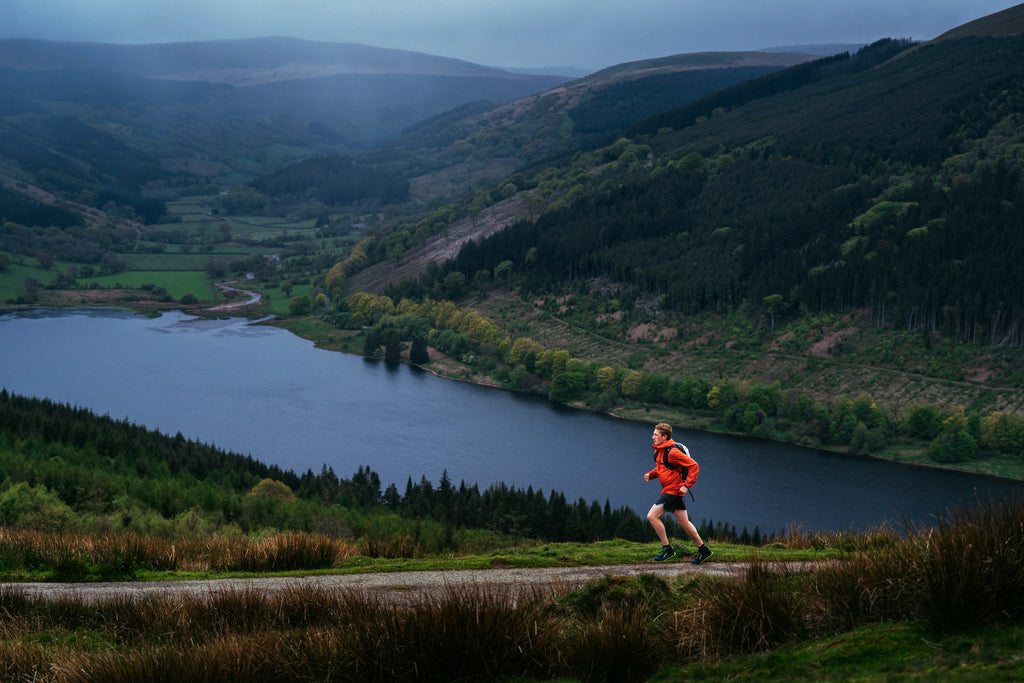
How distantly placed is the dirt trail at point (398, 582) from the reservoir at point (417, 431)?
33.5m

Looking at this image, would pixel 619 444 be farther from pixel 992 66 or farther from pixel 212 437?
pixel 992 66

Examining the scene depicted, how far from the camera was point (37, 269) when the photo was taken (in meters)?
159

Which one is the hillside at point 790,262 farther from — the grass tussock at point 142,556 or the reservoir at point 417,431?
the grass tussock at point 142,556

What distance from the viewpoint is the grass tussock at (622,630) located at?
8539 mm

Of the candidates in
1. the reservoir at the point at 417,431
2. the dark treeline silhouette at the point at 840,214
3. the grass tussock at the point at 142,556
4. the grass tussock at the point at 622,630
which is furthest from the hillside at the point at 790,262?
the grass tussock at the point at 622,630

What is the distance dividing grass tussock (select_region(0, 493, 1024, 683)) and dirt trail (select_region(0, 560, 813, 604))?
2273 millimetres

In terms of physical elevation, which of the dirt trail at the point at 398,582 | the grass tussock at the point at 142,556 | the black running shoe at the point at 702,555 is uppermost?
the black running shoe at the point at 702,555

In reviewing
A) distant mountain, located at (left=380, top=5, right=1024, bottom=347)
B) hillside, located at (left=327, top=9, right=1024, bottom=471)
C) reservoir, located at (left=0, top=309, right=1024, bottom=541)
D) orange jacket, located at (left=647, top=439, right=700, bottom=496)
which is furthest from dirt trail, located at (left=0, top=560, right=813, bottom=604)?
→ distant mountain, located at (left=380, top=5, right=1024, bottom=347)

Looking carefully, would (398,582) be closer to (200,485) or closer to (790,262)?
(200,485)

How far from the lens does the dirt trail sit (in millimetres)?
12492

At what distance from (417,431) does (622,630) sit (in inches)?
2657

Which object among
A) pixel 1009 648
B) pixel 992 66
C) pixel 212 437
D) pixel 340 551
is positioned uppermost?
pixel 992 66

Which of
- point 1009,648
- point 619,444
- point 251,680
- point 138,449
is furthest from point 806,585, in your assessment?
point 619,444

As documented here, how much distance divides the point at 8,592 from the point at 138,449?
4486cm
